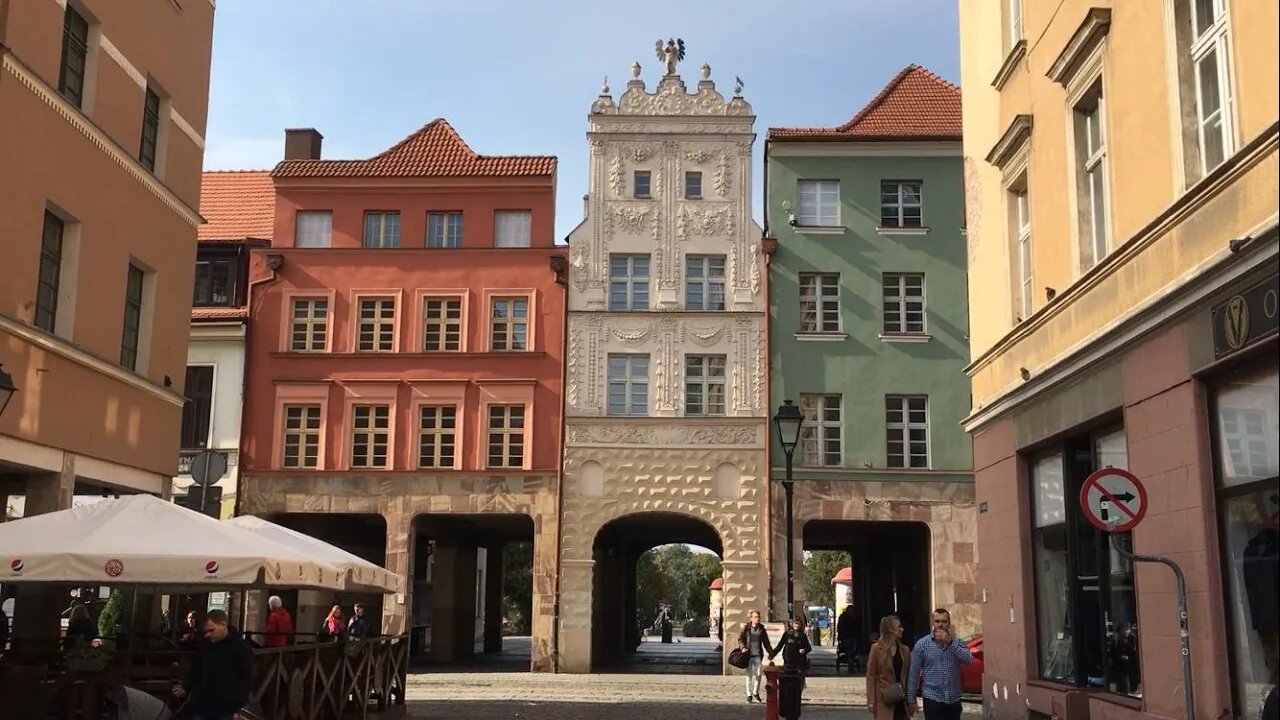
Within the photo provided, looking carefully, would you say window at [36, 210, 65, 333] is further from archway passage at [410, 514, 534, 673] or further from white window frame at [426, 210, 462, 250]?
white window frame at [426, 210, 462, 250]

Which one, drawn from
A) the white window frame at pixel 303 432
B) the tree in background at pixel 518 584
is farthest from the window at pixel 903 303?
the tree in background at pixel 518 584

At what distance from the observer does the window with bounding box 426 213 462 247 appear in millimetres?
35719

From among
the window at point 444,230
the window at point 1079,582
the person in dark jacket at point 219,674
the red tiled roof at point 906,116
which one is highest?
the red tiled roof at point 906,116

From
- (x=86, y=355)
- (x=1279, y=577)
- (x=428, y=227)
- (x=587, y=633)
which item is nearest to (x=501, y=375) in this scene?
(x=428, y=227)

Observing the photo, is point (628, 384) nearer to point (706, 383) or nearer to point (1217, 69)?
point (706, 383)

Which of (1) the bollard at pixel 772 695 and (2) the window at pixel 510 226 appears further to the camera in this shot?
(2) the window at pixel 510 226

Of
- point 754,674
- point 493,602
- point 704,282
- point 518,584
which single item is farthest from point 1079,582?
point 518,584

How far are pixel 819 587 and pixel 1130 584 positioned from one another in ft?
249

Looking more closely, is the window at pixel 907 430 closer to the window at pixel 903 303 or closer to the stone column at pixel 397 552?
the window at pixel 903 303

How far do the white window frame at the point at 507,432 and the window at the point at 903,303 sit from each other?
9.79m

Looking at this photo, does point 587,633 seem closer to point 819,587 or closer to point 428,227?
point 428,227

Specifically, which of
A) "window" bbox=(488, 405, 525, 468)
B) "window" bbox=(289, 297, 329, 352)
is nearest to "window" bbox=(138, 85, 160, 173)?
"window" bbox=(289, 297, 329, 352)

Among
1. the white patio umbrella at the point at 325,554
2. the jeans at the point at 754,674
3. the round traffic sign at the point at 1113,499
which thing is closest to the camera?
the round traffic sign at the point at 1113,499

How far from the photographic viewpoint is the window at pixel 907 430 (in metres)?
33.6
